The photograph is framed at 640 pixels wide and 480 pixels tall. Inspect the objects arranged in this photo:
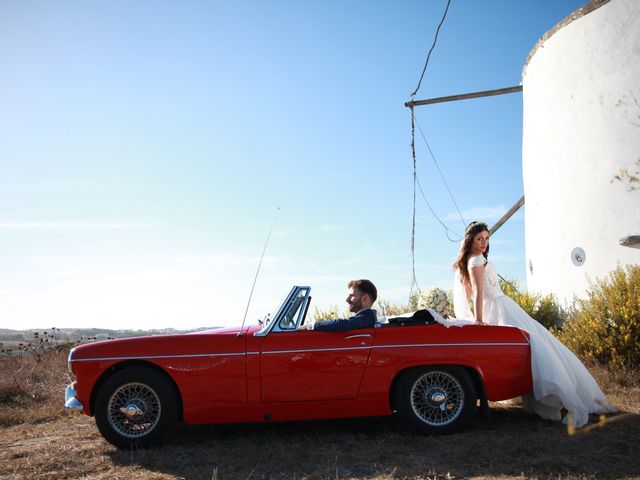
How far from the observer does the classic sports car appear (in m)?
4.98

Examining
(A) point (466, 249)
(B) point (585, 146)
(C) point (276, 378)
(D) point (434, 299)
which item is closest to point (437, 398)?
(C) point (276, 378)

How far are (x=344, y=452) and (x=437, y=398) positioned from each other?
3.30ft

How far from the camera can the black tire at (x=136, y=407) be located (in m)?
4.95

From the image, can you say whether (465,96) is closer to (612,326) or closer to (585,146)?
(585,146)

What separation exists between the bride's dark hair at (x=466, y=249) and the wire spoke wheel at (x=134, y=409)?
342 centimetres

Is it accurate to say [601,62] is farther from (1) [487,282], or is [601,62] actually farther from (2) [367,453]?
Answer: (2) [367,453]

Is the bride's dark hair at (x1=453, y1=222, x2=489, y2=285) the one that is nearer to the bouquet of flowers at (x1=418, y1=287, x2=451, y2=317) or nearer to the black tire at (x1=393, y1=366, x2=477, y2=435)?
the black tire at (x1=393, y1=366, x2=477, y2=435)

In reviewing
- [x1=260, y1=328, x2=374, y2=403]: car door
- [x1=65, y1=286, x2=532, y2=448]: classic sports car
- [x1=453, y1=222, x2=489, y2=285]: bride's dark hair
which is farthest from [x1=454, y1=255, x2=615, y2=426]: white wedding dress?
[x1=260, y1=328, x2=374, y2=403]: car door

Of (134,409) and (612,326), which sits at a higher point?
(612,326)

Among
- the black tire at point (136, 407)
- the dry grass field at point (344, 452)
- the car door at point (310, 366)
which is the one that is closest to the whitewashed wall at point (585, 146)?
the dry grass field at point (344, 452)

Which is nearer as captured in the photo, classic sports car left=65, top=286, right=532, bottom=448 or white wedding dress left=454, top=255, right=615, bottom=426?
classic sports car left=65, top=286, right=532, bottom=448

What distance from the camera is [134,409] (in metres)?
4.94

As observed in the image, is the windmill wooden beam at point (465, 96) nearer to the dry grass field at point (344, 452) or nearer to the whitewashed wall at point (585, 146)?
the whitewashed wall at point (585, 146)

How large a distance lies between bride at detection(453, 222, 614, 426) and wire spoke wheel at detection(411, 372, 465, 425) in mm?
807
